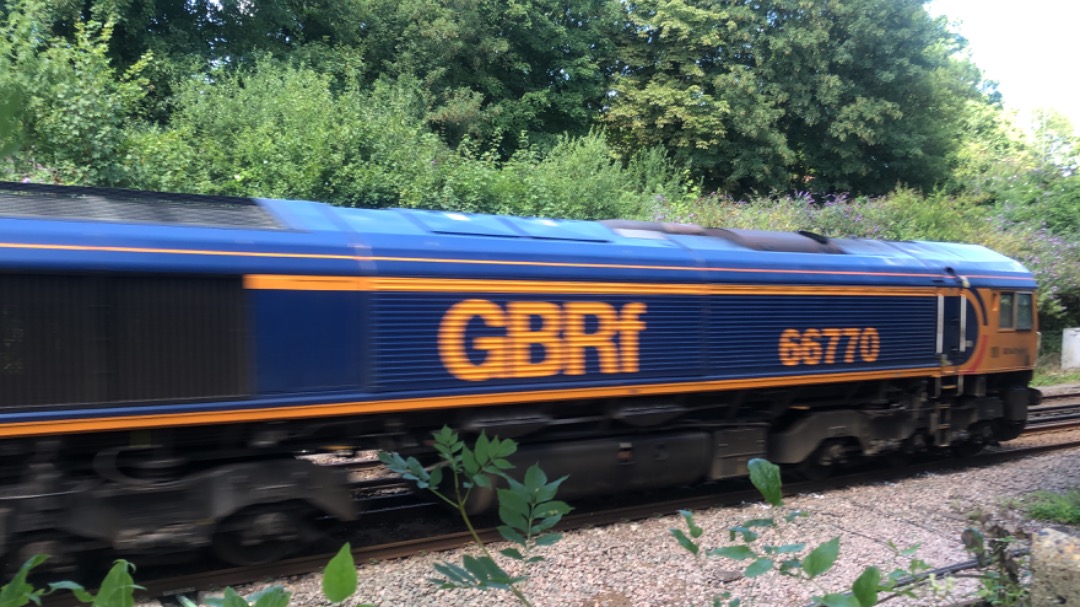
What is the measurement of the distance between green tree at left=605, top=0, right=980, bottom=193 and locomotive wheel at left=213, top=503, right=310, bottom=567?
2078 cm

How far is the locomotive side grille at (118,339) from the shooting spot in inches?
164

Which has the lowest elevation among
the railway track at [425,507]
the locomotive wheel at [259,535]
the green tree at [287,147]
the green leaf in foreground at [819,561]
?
the railway track at [425,507]

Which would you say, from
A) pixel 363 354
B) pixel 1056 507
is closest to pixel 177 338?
pixel 363 354

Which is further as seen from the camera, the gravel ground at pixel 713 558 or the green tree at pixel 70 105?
the green tree at pixel 70 105

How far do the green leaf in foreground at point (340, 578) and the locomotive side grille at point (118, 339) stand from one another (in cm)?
370

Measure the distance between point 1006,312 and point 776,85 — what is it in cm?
1707

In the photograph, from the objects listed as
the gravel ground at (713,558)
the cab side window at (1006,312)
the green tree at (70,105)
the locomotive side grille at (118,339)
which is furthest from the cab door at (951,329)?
the green tree at (70,105)

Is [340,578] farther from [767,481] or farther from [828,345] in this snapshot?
[828,345]

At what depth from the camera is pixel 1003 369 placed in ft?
30.7

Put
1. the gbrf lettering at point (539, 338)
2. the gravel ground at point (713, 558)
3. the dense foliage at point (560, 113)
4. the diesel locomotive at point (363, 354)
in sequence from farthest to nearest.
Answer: the dense foliage at point (560, 113) → the gbrf lettering at point (539, 338) → the gravel ground at point (713, 558) → the diesel locomotive at point (363, 354)

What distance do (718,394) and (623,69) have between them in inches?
847

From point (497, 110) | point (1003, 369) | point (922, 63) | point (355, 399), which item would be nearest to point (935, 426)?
point (1003, 369)

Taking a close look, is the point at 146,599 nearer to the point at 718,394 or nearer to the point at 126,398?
the point at 126,398

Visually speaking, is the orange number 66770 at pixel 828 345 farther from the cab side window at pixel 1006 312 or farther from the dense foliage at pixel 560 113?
the dense foliage at pixel 560 113
